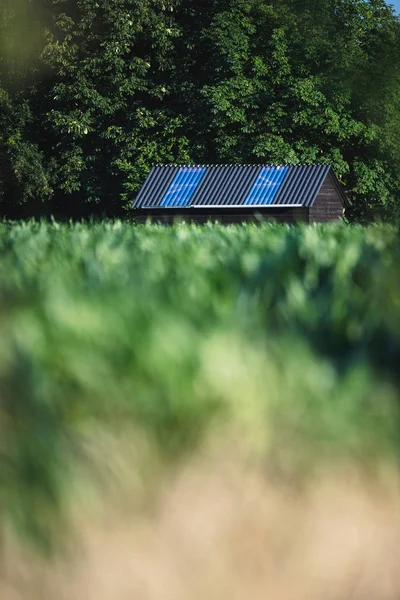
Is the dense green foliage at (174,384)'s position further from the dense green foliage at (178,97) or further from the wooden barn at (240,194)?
the dense green foliage at (178,97)

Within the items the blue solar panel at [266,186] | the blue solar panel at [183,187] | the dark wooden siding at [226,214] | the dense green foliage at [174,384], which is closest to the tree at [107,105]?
the blue solar panel at [183,187]

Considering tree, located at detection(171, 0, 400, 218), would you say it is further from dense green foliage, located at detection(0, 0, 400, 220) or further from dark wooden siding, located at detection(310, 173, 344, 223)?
dark wooden siding, located at detection(310, 173, 344, 223)

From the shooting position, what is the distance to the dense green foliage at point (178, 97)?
2094 inches

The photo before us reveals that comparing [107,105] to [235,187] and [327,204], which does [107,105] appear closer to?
[235,187]

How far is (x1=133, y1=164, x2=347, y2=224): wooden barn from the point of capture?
40.1 m

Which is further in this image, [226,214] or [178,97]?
[178,97]

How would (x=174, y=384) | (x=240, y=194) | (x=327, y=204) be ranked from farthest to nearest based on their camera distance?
1. (x=327, y=204)
2. (x=240, y=194)
3. (x=174, y=384)

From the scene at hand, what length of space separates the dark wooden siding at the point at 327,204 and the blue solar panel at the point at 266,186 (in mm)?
1770

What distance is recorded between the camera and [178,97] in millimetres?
55562

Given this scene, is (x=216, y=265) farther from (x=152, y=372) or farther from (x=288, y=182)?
(x=288, y=182)

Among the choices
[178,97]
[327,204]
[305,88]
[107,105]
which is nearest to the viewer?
[327,204]

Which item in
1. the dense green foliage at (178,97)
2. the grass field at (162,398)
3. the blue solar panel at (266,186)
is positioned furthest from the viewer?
the dense green foliage at (178,97)

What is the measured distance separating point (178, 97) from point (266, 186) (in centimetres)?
1709

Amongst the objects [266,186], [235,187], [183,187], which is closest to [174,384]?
[266,186]
